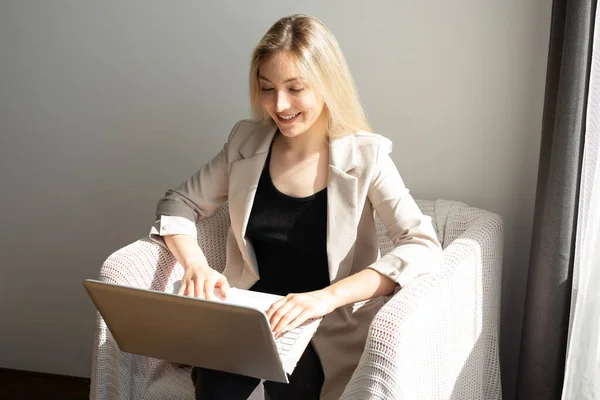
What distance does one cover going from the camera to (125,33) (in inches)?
84.6

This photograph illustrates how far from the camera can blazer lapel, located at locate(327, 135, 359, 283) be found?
5.22 feet

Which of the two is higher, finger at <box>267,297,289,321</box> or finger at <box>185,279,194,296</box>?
finger at <box>267,297,289,321</box>

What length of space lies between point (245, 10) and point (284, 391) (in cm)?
103

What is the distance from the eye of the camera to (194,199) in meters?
1.75

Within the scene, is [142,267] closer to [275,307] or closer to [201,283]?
[201,283]

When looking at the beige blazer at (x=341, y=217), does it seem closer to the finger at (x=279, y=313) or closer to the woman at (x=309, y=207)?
the woman at (x=309, y=207)

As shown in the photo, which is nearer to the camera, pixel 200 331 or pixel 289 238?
pixel 200 331

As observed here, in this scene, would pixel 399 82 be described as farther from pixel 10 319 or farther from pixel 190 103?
pixel 10 319

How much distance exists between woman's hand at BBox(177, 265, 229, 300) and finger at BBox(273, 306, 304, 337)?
198 mm

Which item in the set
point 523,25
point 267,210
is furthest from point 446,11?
point 267,210

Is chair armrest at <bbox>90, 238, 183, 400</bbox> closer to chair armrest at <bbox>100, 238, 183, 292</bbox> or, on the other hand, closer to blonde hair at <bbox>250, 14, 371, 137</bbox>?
chair armrest at <bbox>100, 238, 183, 292</bbox>

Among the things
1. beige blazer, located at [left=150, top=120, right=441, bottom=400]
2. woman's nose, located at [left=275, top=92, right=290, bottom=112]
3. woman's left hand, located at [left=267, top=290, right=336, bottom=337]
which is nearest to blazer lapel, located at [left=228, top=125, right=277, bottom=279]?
beige blazer, located at [left=150, top=120, right=441, bottom=400]

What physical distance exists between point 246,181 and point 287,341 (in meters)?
0.48

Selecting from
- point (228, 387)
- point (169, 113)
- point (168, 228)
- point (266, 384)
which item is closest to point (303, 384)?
point (266, 384)
